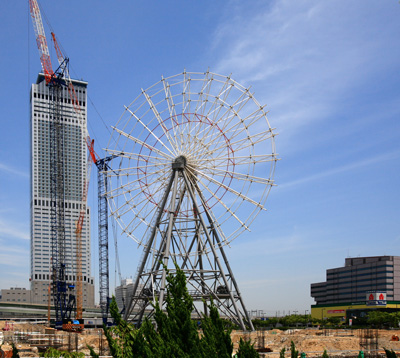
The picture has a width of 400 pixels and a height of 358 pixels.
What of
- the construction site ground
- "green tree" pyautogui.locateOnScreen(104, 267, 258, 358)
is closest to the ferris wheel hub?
the construction site ground

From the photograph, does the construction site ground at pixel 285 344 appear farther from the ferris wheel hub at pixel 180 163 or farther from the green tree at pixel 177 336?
the green tree at pixel 177 336

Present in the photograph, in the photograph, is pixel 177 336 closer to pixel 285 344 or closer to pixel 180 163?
pixel 180 163

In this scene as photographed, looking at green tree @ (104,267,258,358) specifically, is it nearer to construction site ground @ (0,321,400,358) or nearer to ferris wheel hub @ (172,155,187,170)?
construction site ground @ (0,321,400,358)

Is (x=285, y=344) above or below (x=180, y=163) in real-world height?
below

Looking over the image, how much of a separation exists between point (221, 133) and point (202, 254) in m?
15.0

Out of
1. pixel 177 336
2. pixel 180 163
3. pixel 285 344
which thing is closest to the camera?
pixel 177 336

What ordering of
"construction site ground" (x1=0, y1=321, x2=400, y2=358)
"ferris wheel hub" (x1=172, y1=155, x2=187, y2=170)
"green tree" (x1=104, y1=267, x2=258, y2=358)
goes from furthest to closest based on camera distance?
"ferris wheel hub" (x1=172, y1=155, x2=187, y2=170), "construction site ground" (x1=0, y1=321, x2=400, y2=358), "green tree" (x1=104, y1=267, x2=258, y2=358)

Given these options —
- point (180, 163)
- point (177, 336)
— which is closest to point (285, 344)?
point (180, 163)

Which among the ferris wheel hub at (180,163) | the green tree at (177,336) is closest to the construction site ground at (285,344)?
the ferris wheel hub at (180,163)

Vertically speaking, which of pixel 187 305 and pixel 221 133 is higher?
pixel 221 133

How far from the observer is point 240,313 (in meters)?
74.0

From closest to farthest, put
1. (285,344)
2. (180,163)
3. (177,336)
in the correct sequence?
(177,336) → (285,344) → (180,163)

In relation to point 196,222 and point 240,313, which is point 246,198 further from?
point 240,313

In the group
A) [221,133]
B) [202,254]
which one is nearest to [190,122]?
[221,133]
